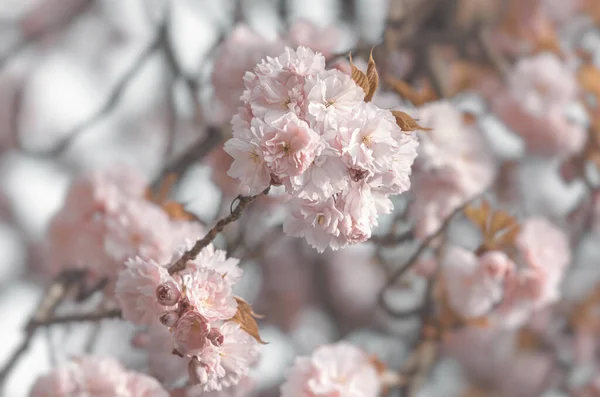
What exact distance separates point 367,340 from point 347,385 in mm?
266

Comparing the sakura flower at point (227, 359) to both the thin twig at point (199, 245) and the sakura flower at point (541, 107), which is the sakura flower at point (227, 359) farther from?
the sakura flower at point (541, 107)

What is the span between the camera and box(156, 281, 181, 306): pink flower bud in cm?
41

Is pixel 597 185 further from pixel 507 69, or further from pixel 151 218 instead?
pixel 151 218

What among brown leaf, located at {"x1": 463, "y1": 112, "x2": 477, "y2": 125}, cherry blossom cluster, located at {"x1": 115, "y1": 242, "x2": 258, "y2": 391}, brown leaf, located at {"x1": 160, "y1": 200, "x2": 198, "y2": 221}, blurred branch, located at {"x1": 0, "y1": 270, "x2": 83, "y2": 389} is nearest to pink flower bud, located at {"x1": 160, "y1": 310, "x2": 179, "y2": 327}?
cherry blossom cluster, located at {"x1": 115, "y1": 242, "x2": 258, "y2": 391}

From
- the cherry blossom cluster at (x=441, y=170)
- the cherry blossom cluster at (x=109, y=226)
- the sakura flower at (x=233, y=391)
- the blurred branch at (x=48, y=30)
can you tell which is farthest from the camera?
the blurred branch at (x=48, y=30)

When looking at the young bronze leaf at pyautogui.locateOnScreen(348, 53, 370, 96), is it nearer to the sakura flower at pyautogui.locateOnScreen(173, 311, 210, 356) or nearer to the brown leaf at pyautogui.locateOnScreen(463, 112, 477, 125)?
the sakura flower at pyautogui.locateOnScreen(173, 311, 210, 356)

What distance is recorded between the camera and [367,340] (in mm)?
851

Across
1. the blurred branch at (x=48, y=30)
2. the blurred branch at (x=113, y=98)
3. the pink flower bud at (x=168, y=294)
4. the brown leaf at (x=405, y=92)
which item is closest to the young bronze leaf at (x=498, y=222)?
the brown leaf at (x=405, y=92)

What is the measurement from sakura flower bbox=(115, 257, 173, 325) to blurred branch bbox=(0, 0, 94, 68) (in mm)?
984

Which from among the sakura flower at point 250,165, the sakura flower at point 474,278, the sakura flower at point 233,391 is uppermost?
the sakura flower at point 250,165

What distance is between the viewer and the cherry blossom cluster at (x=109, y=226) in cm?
61

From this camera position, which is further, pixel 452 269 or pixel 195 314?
pixel 452 269

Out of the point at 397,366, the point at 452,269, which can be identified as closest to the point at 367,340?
the point at 397,366

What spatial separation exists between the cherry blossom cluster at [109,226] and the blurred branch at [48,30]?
0.66 m
